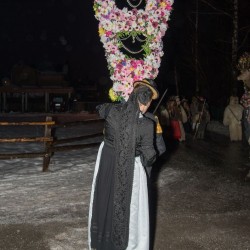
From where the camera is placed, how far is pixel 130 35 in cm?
1014

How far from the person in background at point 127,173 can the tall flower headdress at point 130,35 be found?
5.66 meters

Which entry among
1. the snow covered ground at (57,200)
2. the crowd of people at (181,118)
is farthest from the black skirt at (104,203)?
the crowd of people at (181,118)

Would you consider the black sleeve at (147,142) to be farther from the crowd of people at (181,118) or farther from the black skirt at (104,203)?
the crowd of people at (181,118)

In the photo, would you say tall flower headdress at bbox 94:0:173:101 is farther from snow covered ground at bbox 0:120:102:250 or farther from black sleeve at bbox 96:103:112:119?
black sleeve at bbox 96:103:112:119

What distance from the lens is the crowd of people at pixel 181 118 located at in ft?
46.3

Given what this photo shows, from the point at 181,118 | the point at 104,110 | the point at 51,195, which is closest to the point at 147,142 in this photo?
the point at 104,110

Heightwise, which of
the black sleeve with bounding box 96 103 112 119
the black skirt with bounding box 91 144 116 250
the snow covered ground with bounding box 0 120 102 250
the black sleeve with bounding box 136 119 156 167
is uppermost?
the black sleeve with bounding box 96 103 112 119

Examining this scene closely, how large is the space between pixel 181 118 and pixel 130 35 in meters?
5.11

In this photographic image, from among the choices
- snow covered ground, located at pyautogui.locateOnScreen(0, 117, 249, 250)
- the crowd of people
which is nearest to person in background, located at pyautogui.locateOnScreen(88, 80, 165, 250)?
snow covered ground, located at pyautogui.locateOnScreen(0, 117, 249, 250)

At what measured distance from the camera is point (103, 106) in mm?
4035

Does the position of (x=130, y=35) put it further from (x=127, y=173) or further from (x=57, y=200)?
(x=127, y=173)

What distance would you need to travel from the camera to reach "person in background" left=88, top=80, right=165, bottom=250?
3.76m

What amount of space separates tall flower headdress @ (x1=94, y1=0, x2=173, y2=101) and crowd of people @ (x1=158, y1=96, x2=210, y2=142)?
425 cm

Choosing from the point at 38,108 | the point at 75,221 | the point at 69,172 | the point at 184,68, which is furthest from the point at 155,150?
the point at 38,108
